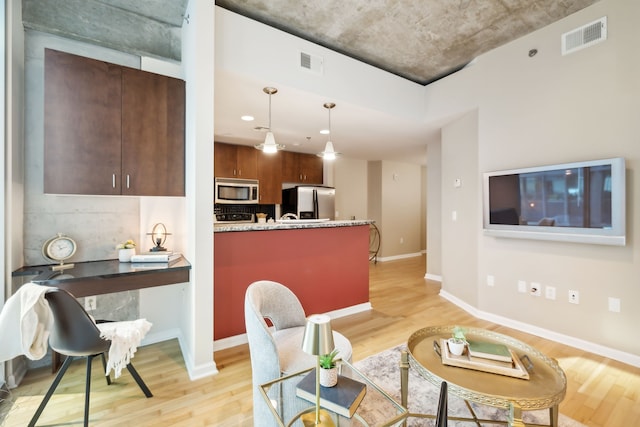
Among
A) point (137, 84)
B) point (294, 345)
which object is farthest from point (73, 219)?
point (294, 345)

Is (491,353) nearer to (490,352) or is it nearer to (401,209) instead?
(490,352)

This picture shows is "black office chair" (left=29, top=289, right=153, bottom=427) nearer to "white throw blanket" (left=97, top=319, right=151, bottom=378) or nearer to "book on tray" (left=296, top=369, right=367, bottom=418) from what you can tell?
"white throw blanket" (left=97, top=319, right=151, bottom=378)

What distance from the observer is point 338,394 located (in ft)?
3.84

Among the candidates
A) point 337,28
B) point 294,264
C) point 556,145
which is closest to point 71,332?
point 294,264

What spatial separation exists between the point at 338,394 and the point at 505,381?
82 centimetres

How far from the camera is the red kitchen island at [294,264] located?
8.40 feet

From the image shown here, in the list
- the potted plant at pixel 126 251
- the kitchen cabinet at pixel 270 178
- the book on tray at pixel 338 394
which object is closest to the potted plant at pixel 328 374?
the book on tray at pixel 338 394

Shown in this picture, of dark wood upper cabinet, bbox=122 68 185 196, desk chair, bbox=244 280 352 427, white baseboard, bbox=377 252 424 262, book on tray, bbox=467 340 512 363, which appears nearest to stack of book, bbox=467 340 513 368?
book on tray, bbox=467 340 512 363

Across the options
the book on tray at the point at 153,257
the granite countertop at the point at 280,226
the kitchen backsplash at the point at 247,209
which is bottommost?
the book on tray at the point at 153,257

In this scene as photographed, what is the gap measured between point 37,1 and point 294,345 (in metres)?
3.19

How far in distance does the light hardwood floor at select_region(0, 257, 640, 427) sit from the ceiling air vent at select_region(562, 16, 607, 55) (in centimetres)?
274

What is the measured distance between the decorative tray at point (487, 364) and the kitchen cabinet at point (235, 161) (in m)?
4.52

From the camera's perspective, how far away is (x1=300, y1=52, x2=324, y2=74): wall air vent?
2.90 meters

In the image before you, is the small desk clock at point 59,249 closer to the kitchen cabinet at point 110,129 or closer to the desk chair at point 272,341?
the kitchen cabinet at point 110,129
